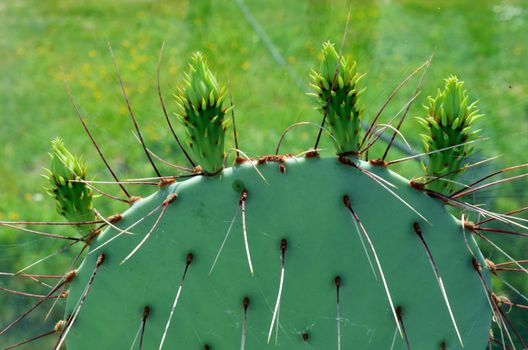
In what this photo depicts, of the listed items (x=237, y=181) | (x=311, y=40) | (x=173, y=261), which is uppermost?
(x=311, y=40)

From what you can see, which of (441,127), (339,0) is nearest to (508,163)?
(339,0)

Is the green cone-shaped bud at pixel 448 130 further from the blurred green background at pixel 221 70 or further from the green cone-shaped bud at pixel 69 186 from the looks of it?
the blurred green background at pixel 221 70

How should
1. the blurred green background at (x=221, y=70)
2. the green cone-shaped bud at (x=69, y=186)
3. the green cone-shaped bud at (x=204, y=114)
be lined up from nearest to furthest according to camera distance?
the green cone-shaped bud at (x=204, y=114) → the green cone-shaped bud at (x=69, y=186) → the blurred green background at (x=221, y=70)

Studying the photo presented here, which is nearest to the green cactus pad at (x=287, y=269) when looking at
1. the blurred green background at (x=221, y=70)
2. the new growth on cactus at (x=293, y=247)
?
the new growth on cactus at (x=293, y=247)

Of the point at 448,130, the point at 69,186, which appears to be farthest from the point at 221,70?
the point at 448,130

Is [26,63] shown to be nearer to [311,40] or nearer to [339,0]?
[311,40]

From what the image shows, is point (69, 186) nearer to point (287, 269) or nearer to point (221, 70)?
point (287, 269)
